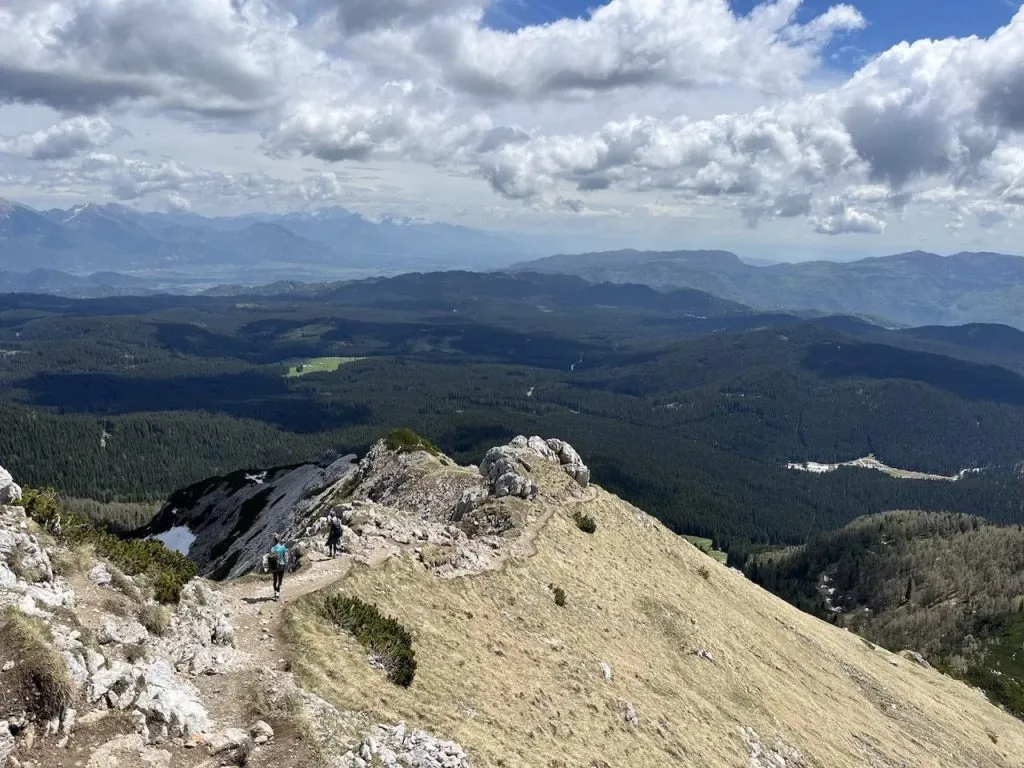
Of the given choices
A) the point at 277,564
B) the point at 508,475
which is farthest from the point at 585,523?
the point at 277,564

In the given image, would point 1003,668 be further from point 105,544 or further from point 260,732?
point 105,544

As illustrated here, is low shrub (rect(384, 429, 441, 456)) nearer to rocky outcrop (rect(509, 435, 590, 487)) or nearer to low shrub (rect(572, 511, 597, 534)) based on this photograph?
rocky outcrop (rect(509, 435, 590, 487))

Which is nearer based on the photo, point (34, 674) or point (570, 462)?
point (34, 674)

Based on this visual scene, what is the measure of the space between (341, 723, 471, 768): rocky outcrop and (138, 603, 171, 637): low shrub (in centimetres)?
958

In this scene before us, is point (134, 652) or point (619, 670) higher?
point (134, 652)

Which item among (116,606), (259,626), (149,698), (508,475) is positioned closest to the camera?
(149,698)

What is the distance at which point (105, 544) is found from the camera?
29016 mm

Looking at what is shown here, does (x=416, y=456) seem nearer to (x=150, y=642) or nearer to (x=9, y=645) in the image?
(x=150, y=642)

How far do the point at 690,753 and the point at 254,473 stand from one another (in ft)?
488

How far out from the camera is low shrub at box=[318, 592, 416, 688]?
28562mm

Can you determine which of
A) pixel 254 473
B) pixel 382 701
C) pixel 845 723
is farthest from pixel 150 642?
pixel 254 473

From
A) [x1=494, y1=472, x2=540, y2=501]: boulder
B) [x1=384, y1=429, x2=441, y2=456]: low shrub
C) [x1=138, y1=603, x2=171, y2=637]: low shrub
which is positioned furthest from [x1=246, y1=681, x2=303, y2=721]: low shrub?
[x1=384, y1=429, x2=441, y2=456]: low shrub

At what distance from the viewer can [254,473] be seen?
163 meters

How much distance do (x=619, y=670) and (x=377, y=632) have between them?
52.7ft
